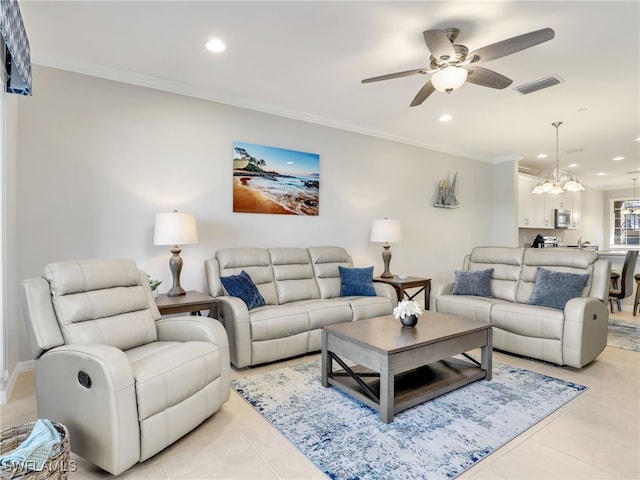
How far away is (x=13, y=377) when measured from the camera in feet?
9.03

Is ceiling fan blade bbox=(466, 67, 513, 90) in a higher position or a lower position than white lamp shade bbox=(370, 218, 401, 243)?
higher

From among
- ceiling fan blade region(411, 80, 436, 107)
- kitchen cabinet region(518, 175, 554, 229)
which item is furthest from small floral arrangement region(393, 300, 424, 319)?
kitchen cabinet region(518, 175, 554, 229)

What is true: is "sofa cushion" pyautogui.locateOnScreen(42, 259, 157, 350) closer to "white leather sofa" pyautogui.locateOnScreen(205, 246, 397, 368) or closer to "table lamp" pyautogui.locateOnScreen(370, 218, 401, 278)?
"white leather sofa" pyautogui.locateOnScreen(205, 246, 397, 368)

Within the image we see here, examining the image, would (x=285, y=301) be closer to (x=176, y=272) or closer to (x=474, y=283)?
(x=176, y=272)

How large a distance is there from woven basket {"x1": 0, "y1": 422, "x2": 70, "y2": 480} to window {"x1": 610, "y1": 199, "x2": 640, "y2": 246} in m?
12.6

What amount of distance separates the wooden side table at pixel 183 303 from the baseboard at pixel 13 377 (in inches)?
36.0

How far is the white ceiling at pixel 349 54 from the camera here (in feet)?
7.97

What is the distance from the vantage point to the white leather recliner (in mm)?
1675

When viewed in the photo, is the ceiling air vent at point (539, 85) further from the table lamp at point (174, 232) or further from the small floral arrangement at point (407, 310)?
the table lamp at point (174, 232)

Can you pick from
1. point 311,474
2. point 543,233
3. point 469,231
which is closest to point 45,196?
point 311,474

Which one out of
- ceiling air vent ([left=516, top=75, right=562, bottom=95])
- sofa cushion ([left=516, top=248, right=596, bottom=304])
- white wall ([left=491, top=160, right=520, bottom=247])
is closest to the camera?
ceiling air vent ([left=516, top=75, right=562, bottom=95])

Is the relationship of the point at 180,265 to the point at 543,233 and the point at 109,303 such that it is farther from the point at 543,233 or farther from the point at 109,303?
the point at 543,233

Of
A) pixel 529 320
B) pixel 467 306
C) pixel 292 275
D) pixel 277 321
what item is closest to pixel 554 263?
pixel 529 320

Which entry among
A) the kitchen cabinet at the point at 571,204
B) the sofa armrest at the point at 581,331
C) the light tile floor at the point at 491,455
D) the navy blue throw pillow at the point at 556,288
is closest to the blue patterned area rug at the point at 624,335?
the sofa armrest at the point at 581,331
